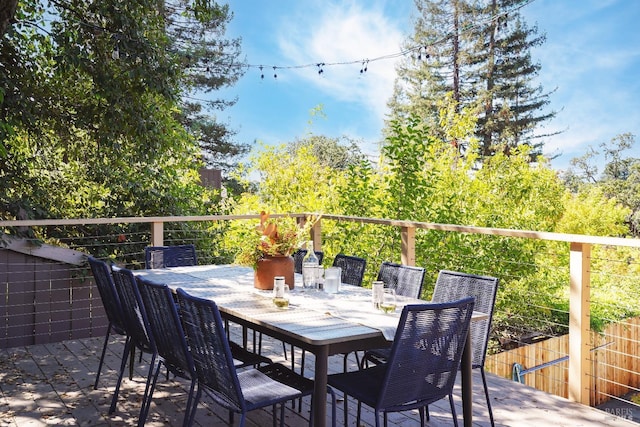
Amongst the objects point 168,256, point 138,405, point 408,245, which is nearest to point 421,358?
point 138,405

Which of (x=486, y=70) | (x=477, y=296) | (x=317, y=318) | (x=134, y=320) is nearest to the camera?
(x=317, y=318)

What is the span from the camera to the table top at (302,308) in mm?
2488

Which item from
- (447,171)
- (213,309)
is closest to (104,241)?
(213,309)

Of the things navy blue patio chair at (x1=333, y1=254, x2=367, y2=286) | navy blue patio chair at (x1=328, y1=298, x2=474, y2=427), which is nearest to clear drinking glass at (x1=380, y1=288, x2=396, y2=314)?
navy blue patio chair at (x1=328, y1=298, x2=474, y2=427)

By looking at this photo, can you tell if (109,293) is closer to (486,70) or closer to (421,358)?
(421,358)

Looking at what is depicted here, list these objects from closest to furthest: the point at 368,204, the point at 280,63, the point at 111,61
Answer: the point at 111,61, the point at 368,204, the point at 280,63

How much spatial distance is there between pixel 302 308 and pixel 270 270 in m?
0.50

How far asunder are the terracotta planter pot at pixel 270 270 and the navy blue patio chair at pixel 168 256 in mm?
1450

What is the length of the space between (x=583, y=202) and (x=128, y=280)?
14.5 m

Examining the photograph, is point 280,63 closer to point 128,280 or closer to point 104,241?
point 104,241

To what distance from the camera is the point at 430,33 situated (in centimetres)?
1984

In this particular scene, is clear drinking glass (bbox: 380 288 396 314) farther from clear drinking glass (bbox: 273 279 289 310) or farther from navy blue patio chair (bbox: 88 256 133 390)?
navy blue patio chair (bbox: 88 256 133 390)

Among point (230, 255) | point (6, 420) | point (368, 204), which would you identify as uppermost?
point (368, 204)

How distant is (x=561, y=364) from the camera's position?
8102 mm
